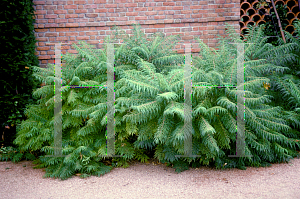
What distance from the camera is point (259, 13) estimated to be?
5.31 m

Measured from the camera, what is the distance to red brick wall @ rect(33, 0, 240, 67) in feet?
16.3

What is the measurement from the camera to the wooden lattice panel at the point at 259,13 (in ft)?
17.0

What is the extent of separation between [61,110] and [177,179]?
1873 mm

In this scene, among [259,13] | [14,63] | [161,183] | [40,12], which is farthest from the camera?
[259,13]

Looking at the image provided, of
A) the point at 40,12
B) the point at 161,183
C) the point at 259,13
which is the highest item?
the point at 259,13

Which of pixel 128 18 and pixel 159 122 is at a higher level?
pixel 128 18

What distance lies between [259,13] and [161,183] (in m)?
4.89

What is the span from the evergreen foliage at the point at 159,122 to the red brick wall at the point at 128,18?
6.09ft

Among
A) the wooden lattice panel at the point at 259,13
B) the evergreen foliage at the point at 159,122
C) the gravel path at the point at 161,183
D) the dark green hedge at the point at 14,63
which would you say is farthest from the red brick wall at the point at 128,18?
the gravel path at the point at 161,183

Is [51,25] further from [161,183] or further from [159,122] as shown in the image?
[161,183]

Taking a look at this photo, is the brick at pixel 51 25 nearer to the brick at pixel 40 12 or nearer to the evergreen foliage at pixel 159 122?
the brick at pixel 40 12

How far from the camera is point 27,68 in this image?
3.96 m

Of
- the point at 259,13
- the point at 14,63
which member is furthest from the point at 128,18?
the point at 259,13

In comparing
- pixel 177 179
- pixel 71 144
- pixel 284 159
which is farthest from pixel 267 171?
pixel 71 144
